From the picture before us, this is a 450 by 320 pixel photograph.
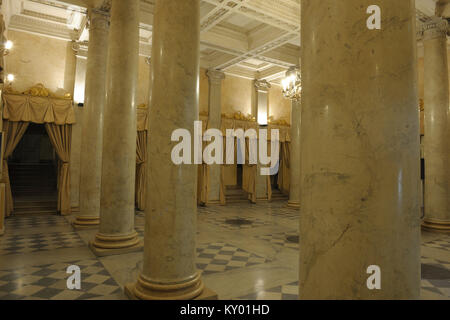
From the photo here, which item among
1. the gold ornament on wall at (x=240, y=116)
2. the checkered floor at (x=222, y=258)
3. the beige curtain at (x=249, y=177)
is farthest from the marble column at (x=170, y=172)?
the beige curtain at (x=249, y=177)

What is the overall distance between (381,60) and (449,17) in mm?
9106

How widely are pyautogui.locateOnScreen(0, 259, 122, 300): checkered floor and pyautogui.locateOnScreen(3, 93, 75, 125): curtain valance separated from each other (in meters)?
6.30

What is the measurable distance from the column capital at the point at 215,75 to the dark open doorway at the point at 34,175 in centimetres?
777

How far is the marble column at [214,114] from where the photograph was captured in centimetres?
1294

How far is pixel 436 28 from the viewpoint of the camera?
7.86 m

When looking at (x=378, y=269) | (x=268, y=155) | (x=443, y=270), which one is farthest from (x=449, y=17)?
(x=378, y=269)

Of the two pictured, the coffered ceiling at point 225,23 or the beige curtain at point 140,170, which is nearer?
the coffered ceiling at point 225,23

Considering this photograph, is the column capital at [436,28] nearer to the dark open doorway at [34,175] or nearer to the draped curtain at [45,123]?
the draped curtain at [45,123]

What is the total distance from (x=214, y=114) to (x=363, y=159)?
12.1 m

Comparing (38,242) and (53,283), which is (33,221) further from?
(53,283)

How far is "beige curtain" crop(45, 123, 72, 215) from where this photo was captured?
952 centimetres

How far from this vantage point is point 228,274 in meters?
4.35

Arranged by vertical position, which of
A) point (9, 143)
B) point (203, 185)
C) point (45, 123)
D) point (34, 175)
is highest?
point (45, 123)

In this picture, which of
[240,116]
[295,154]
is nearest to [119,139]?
[295,154]
